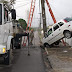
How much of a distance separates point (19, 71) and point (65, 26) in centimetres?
773

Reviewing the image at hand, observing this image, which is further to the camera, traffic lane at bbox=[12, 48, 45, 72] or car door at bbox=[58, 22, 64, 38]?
car door at bbox=[58, 22, 64, 38]

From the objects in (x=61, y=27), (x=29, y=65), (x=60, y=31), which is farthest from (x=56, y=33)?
(x=29, y=65)

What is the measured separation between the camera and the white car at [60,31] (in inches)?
527

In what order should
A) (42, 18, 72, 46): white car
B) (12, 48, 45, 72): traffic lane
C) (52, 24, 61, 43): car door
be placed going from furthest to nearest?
(52, 24, 61, 43): car door < (42, 18, 72, 46): white car < (12, 48, 45, 72): traffic lane

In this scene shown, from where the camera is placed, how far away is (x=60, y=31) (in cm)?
1392

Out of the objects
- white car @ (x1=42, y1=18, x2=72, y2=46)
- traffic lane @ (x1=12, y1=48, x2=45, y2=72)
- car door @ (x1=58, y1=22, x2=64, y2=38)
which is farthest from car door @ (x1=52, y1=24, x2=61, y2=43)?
traffic lane @ (x1=12, y1=48, x2=45, y2=72)

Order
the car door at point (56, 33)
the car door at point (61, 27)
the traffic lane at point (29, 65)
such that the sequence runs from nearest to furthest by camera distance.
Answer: the traffic lane at point (29, 65)
the car door at point (61, 27)
the car door at point (56, 33)

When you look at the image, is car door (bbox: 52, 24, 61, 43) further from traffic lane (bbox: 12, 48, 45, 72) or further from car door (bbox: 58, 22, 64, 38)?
traffic lane (bbox: 12, 48, 45, 72)

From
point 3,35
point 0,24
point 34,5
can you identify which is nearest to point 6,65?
point 3,35

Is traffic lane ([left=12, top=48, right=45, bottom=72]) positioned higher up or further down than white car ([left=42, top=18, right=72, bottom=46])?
further down

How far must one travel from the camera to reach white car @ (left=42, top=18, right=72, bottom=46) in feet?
43.9

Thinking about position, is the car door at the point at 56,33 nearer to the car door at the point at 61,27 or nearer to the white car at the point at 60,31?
the white car at the point at 60,31

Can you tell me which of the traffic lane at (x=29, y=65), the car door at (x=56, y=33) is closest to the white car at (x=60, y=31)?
the car door at (x=56, y=33)

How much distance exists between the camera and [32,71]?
22.8ft
